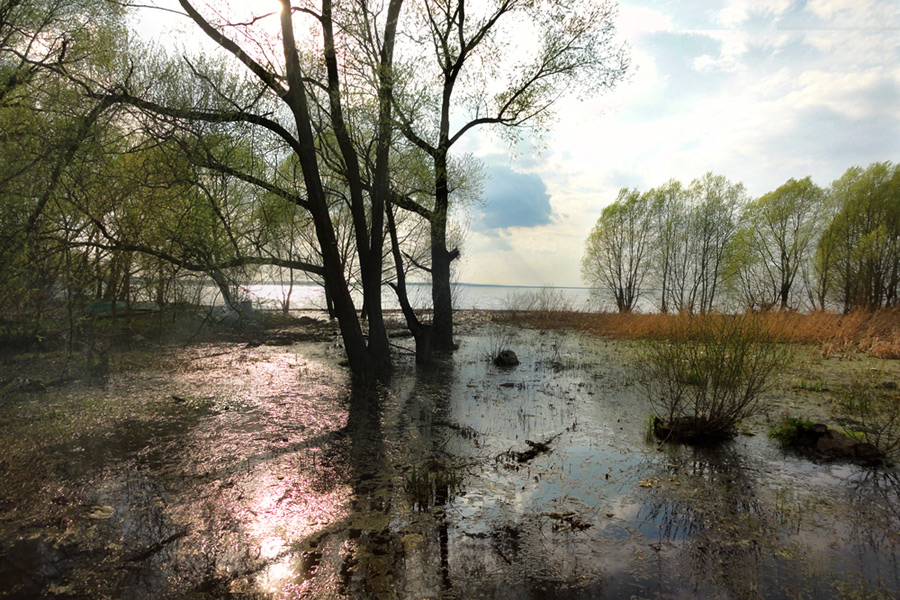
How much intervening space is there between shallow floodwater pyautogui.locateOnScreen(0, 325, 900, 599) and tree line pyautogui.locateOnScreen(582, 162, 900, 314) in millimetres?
19578

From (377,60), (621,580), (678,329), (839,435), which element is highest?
(377,60)

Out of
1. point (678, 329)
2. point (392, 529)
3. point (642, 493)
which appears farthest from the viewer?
point (678, 329)

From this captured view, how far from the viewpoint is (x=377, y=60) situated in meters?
10.9

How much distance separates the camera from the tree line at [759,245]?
21.7 meters

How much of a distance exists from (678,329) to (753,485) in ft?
7.67

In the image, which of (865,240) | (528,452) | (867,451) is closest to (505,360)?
(528,452)

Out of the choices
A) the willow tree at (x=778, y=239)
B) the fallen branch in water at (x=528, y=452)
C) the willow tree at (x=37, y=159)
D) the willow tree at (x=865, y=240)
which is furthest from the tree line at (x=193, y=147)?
the willow tree at (x=778, y=239)

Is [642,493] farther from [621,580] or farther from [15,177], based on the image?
[15,177]

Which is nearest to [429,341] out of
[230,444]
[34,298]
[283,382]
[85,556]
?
[283,382]

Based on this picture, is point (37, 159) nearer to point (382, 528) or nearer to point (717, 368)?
point (382, 528)

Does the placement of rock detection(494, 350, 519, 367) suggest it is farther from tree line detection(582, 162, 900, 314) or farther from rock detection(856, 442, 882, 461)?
tree line detection(582, 162, 900, 314)

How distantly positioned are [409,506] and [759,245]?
3335 centimetres

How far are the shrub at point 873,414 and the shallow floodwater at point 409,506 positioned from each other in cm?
70

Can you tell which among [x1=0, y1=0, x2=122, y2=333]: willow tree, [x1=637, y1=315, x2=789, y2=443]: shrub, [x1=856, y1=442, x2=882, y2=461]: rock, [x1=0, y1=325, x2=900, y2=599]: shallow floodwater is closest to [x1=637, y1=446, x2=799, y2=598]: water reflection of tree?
[x1=0, y1=325, x2=900, y2=599]: shallow floodwater
